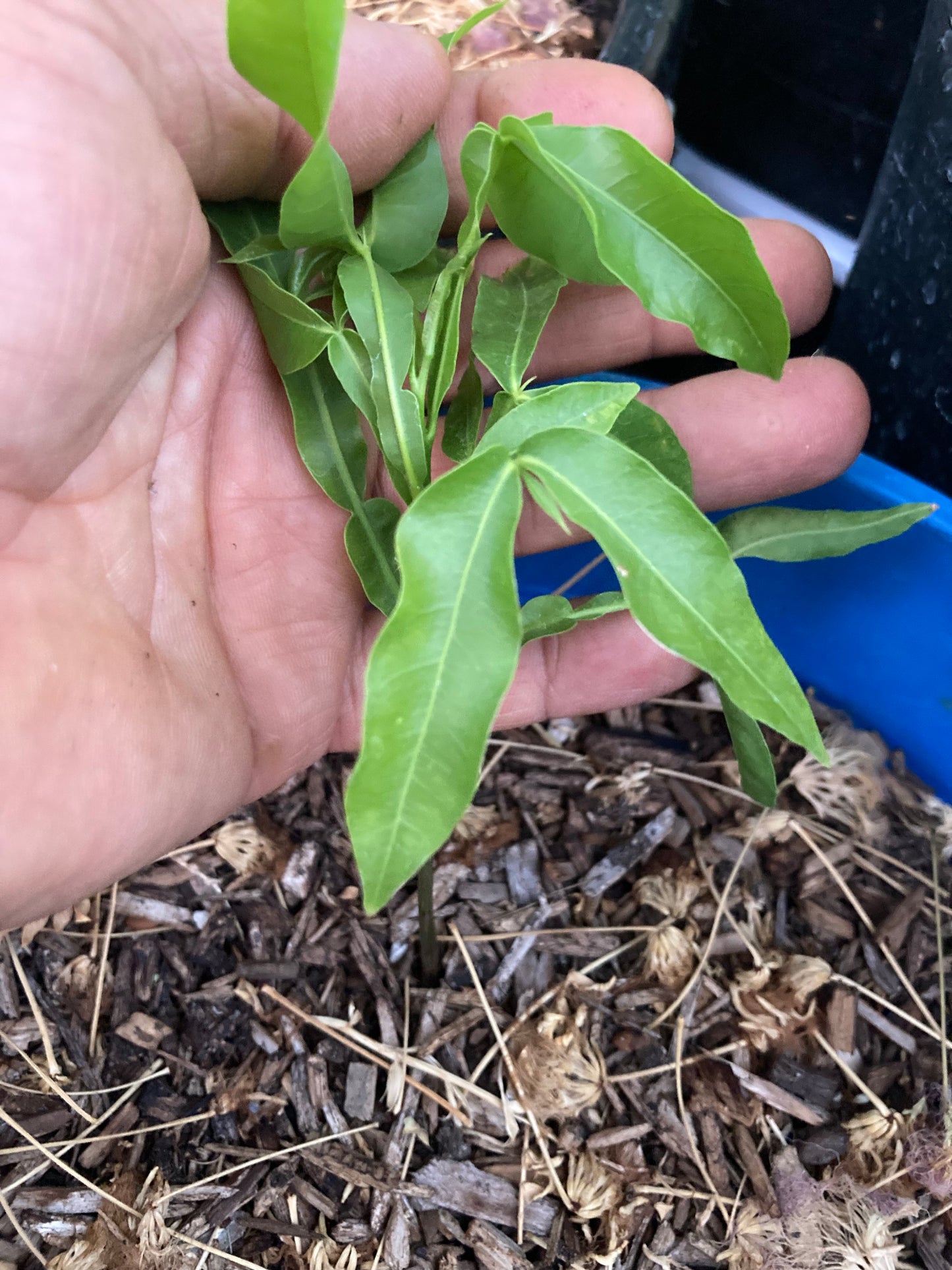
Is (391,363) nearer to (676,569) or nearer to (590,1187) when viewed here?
(676,569)

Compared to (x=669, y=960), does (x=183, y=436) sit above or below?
above

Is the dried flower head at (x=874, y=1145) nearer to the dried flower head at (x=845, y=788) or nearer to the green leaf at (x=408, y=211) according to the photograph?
the dried flower head at (x=845, y=788)

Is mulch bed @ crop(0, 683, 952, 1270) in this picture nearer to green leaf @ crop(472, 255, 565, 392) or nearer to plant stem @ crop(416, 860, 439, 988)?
plant stem @ crop(416, 860, 439, 988)

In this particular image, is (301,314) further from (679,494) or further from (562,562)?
(562,562)

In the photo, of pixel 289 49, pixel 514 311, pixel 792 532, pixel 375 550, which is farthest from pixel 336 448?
pixel 792 532

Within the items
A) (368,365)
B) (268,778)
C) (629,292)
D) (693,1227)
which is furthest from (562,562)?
(693,1227)
